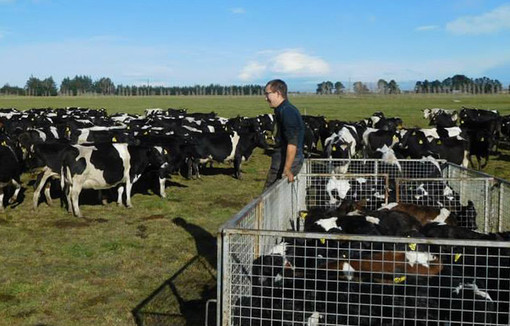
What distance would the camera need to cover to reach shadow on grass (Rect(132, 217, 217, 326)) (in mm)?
6477

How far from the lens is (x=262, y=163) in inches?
864

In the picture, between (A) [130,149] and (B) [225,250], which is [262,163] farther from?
(B) [225,250]

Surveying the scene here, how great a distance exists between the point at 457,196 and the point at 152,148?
7.40 metres

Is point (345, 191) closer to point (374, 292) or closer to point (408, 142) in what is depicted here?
point (374, 292)

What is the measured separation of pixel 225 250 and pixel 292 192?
15.2ft

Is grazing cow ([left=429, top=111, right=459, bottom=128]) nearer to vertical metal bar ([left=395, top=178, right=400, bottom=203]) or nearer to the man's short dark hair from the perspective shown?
vertical metal bar ([left=395, top=178, right=400, bottom=203])

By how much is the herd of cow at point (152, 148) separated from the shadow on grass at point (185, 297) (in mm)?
4199

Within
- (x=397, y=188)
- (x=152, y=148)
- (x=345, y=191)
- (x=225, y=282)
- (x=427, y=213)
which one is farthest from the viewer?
(x=152, y=148)

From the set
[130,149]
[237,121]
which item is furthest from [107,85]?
[130,149]

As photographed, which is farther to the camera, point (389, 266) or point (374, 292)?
point (389, 266)

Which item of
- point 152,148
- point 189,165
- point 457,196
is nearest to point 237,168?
point 189,165

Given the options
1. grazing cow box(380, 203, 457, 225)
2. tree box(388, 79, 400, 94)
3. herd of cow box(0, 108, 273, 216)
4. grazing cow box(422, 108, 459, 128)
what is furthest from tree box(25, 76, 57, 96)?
grazing cow box(380, 203, 457, 225)

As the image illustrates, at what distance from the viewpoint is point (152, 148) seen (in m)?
13.8

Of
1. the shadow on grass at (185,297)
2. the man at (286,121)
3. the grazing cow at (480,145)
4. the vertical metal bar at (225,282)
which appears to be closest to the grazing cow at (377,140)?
the grazing cow at (480,145)
